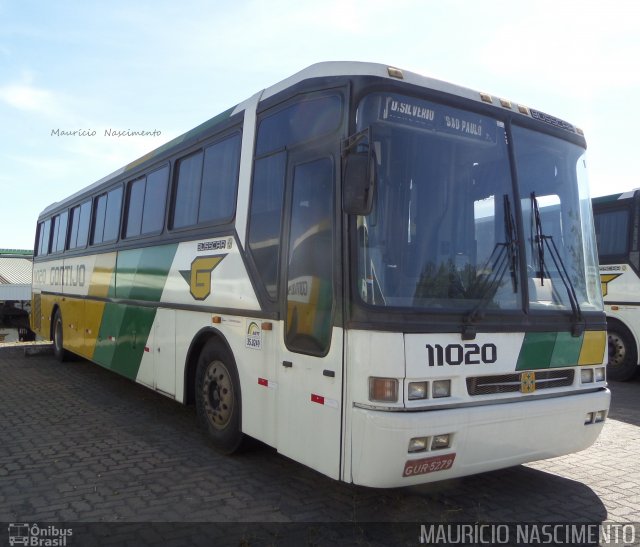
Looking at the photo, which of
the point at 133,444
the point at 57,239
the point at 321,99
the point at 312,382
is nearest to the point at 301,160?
the point at 321,99

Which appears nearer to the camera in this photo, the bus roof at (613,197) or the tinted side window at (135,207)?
the tinted side window at (135,207)

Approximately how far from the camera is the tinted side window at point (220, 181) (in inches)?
226

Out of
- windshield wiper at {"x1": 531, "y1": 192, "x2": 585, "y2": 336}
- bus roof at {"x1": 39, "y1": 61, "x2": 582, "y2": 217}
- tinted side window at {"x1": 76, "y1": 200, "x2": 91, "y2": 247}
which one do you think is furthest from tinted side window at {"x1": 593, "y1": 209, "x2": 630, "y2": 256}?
tinted side window at {"x1": 76, "y1": 200, "x2": 91, "y2": 247}

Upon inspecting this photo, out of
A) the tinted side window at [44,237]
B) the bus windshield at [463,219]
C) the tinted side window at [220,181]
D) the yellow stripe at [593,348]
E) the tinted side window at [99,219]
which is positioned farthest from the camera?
the tinted side window at [44,237]

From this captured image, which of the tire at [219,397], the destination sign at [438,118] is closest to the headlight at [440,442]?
the tire at [219,397]

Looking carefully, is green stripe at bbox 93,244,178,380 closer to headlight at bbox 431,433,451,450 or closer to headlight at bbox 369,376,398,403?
headlight at bbox 369,376,398,403

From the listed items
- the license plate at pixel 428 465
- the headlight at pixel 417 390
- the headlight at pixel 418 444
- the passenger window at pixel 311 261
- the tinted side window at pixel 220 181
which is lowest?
the license plate at pixel 428 465

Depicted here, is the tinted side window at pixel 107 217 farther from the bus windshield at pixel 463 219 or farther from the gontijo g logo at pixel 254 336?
the bus windshield at pixel 463 219

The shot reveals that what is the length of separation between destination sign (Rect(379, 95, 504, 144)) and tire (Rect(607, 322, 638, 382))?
7.66 metres

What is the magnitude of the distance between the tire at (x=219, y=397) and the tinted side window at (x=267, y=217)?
102 cm

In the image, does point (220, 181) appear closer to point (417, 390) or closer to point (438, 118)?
point (438, 118)

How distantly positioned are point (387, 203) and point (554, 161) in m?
1.79

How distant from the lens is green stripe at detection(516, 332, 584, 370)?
4.41 metres

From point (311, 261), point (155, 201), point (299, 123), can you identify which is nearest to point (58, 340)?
point (155, 201)
